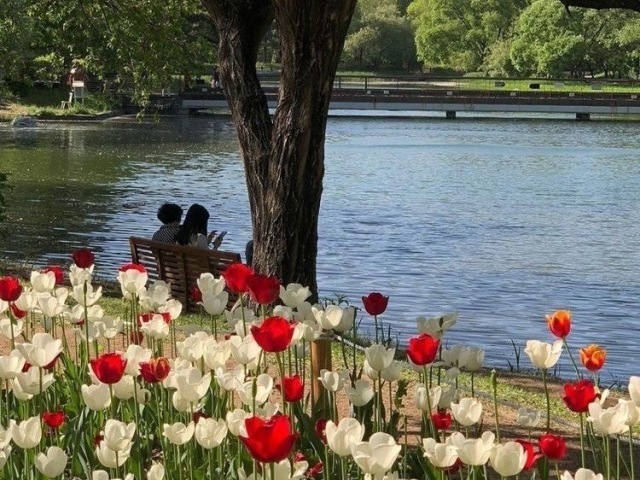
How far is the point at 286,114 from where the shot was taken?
30.7 feet

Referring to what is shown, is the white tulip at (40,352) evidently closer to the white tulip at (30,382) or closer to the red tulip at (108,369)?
the white tulip at (30,382)

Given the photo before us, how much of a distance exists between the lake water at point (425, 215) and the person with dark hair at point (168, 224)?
2.46 metres

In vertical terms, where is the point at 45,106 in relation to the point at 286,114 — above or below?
below

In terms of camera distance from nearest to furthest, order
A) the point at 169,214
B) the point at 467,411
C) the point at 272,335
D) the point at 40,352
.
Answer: the point at 272,335 < the point at 467,411 < the point at 40,352 < the point at 169,214

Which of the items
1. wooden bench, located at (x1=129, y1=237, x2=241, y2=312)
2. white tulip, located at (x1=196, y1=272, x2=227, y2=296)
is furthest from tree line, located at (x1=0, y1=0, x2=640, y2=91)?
white tulip, located at (x1=196, y1=272, x2=227, y2=296)

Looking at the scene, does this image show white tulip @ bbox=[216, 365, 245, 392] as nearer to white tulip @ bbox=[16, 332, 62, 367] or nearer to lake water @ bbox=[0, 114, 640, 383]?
white tulip @ bbox=[16, 332, 62, 367]

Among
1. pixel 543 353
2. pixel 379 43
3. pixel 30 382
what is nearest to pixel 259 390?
pixel 30 382

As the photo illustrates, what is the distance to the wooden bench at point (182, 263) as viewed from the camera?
33.2 ft

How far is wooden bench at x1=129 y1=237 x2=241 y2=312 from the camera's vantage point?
10.1 m

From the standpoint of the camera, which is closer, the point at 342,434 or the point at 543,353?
the point at 342,434

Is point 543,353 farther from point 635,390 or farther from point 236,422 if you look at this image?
point 236,422

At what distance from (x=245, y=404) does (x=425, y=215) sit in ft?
67.0

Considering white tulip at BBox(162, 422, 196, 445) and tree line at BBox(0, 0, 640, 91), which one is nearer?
white tulip at BBox(162, 422, 196, 445)

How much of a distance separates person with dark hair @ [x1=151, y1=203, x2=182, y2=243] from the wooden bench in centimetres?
43
